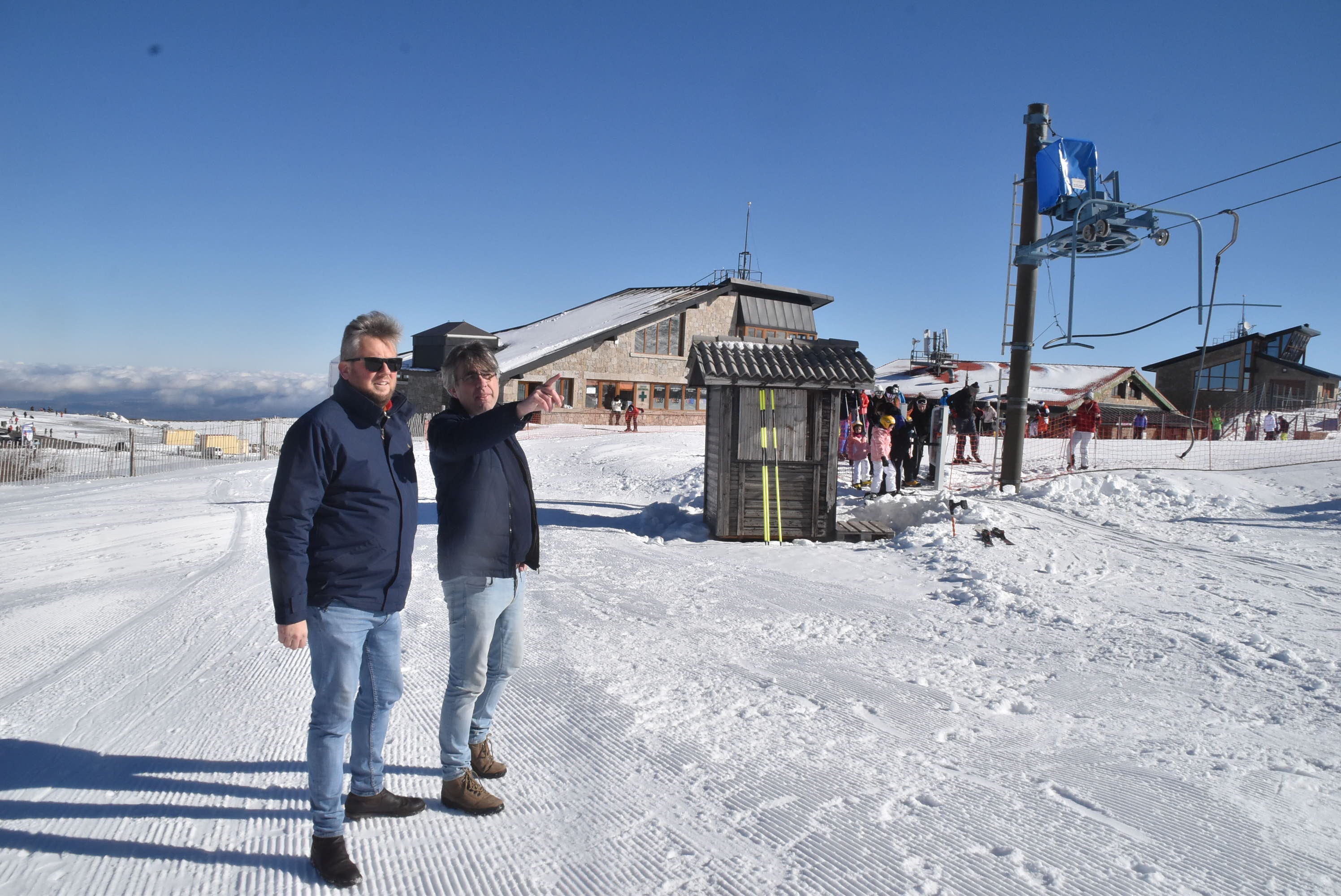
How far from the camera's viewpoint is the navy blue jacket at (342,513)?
2451mm

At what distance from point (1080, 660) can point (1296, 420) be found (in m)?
34.8

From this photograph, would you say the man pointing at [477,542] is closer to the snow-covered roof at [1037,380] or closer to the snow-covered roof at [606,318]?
the snow-covered roof at [606,318]

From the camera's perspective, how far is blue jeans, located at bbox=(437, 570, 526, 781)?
2928 millimetres

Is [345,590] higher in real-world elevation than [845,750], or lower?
higher

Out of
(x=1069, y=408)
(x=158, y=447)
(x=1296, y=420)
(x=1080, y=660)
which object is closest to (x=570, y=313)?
(x=158, y=447)

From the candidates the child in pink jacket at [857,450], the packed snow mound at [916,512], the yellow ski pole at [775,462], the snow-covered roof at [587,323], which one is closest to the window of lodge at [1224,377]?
the snow-covered roof at [587,323]

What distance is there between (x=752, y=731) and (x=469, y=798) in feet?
5.03

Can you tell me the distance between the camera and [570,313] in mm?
41156

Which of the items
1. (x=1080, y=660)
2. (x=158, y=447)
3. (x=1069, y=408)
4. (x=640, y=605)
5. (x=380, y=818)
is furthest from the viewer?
(x=1069, y=408)

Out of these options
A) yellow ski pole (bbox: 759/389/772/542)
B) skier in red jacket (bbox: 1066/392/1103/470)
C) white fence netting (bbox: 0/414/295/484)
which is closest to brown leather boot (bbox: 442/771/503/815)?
yellow ski pole (bbox: 759/389/772/542)

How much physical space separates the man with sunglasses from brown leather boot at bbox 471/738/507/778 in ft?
1.67

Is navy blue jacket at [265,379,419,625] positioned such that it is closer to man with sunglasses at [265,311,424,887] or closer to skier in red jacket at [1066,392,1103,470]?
man with sunglasses at [265,311,424,887]

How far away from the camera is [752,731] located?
12.7 feet

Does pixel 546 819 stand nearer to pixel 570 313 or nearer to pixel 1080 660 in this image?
pixel 1080 660
